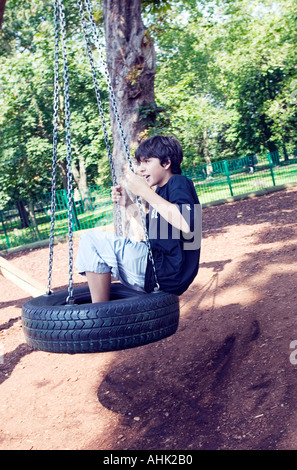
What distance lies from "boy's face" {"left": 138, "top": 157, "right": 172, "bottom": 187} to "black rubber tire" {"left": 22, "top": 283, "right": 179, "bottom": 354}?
65 centimetres

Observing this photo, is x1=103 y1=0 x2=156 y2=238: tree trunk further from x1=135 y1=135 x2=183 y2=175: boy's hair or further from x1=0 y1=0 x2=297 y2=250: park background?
x1=135 y1=135 x2=183 y2=175: boy's hair

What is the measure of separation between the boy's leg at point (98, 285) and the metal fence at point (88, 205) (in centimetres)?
1017

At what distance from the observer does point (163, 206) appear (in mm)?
2730

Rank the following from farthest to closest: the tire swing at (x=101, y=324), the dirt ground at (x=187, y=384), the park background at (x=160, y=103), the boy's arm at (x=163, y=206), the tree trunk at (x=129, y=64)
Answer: the park background at (x=160, y=103), the tree trunk at (x=129, y=64), the dirt ground at (x=187, y=384), the boy's arm at (x=163, y=206), the tire swing at (x=101, y=324)

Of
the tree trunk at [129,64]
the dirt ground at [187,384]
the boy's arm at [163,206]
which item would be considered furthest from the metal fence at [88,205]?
the boy's arm at [163,206]

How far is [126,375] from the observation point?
13.3 feet

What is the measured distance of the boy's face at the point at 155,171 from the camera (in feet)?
9.70

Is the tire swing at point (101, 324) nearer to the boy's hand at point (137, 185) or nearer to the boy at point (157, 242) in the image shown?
the boy at point (157, 242)

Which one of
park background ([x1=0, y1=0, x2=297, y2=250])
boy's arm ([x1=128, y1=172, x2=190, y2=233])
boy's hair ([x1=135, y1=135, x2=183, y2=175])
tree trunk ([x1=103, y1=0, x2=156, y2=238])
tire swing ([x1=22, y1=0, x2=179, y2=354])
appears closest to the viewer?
tire swing ([x1=22, y1=0, x2=179, y2=354])

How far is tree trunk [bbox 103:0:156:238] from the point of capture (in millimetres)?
6941

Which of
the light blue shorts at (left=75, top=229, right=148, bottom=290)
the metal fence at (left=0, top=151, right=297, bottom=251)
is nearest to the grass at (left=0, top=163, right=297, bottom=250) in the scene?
the metal fence at (left=0, top=151, right=297, bottom=251)

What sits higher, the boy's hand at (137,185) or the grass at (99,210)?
the boy's hand at (137,185)
